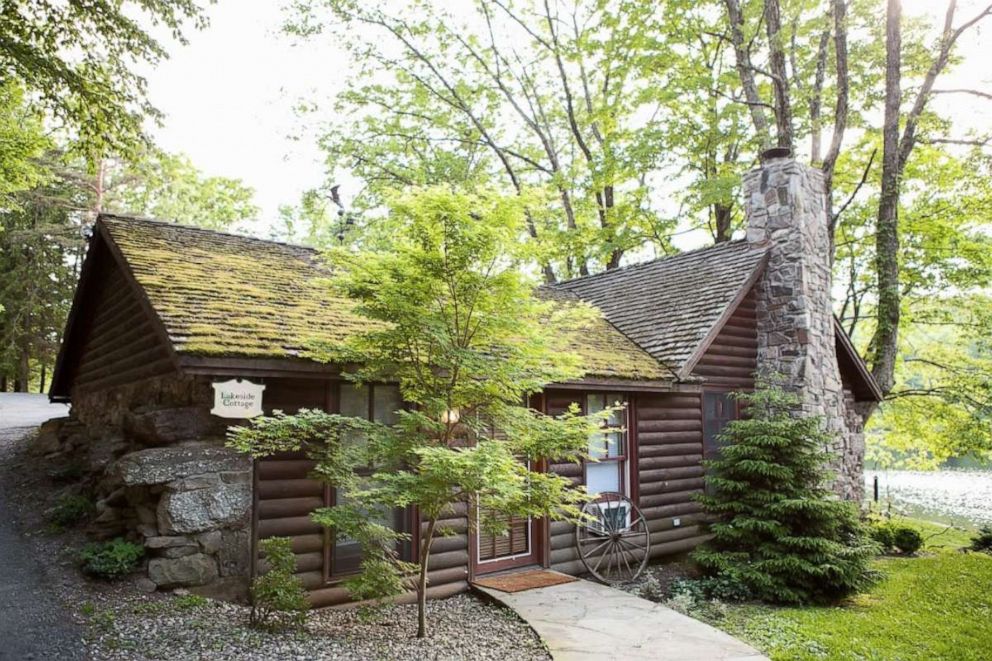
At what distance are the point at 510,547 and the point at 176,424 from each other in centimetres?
438

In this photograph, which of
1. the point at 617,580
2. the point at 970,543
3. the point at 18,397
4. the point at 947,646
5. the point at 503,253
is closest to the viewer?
the point at 503,253

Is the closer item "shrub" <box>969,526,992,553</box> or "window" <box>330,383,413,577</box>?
"window" <box>330,383,413,577</box>

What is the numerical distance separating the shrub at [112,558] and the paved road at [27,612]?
1.24 ft

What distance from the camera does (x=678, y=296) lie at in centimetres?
1219

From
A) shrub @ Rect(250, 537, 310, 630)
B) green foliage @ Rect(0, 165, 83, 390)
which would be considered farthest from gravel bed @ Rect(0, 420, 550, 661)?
green foliage @ Rect(0, 165, 83, 390)

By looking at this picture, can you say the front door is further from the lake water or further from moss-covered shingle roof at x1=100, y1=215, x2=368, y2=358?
the lake water

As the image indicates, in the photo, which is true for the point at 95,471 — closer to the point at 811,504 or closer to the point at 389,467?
the point at 389,467

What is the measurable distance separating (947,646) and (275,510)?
22.2 feet

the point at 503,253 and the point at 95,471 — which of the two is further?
the point at 95,471

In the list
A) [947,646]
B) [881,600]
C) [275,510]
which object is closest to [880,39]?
[881,600]

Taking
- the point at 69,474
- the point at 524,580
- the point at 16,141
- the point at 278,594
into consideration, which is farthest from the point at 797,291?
the point at 16,141

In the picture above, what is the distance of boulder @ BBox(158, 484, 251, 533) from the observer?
6.10 meters

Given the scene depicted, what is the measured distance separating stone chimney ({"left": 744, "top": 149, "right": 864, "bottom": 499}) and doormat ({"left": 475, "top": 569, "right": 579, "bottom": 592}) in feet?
17.1

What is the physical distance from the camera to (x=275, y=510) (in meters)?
6.69
